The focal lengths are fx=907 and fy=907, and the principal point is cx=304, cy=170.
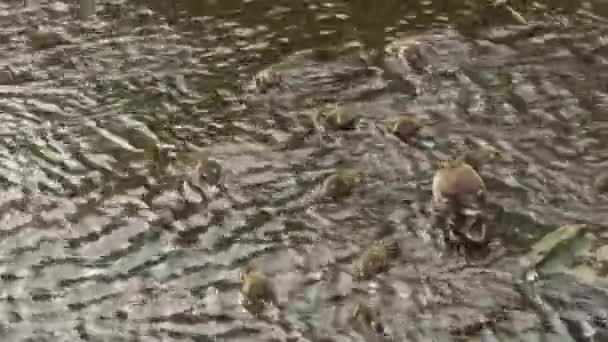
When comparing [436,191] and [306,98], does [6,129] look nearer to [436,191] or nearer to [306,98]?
[306,98]

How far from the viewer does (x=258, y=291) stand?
382 inches

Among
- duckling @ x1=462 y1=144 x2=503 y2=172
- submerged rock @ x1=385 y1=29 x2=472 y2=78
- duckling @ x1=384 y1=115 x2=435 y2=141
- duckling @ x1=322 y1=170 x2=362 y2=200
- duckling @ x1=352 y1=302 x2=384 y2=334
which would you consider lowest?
duckling @ x1=352 y1=302 x2=384 y2=334

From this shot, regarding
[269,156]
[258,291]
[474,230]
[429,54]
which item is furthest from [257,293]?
[429,54]

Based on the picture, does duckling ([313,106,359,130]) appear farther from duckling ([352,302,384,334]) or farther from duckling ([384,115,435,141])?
duckling ([352,302,384,334])

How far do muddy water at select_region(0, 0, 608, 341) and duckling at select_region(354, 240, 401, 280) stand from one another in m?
0.12

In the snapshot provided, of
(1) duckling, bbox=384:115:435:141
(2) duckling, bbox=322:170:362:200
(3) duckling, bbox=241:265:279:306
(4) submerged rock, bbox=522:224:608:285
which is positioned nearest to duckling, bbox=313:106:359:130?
(1) duckling, bbox=384:115:435:141

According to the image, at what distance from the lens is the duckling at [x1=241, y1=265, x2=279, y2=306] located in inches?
382

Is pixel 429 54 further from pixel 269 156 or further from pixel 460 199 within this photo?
pixel 460 199

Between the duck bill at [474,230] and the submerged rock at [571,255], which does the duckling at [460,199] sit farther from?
the submerged rock at [571,255]

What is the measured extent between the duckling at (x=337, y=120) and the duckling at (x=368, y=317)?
139 inches

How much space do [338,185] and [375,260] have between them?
149 cm

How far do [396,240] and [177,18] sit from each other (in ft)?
23.1

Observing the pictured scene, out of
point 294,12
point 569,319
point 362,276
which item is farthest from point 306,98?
point 569,319

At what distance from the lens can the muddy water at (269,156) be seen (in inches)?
382
